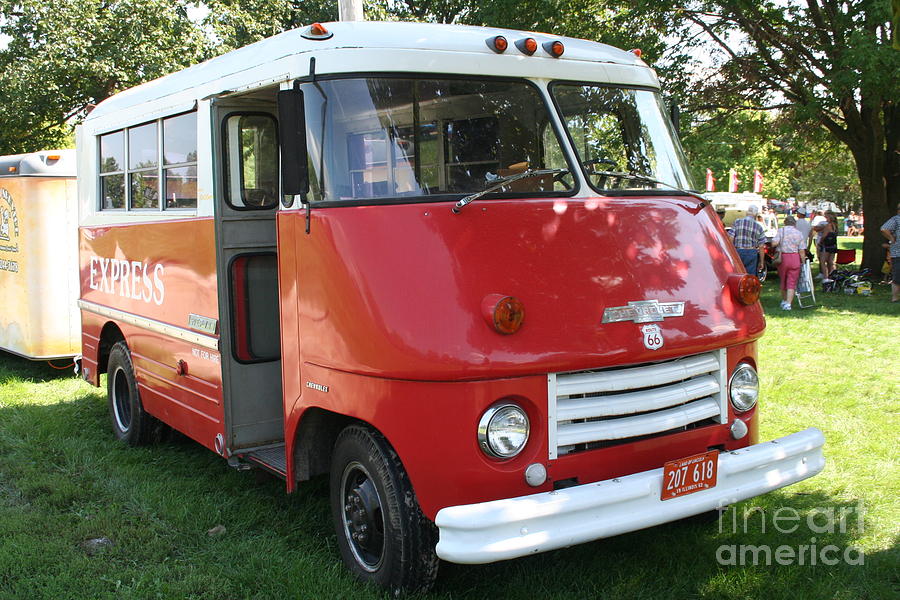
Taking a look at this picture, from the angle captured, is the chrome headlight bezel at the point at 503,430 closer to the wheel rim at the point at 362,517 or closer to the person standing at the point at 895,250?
the wheel rim at the point at 362,517

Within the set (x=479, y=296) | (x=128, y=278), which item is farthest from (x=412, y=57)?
(x=128, y=278)

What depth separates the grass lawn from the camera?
175 inches

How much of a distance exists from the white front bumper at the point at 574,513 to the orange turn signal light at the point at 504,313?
73 centimetres

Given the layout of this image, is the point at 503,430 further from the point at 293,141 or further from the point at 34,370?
the point at 34,370

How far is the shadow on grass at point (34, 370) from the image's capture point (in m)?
10.3

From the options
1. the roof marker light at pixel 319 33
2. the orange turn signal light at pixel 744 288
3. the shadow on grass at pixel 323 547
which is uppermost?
the roof marker light at pixel 319 33

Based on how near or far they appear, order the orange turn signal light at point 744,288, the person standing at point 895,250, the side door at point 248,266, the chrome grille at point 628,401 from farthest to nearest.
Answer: the person standing at point 895,250 < the side door at point 248,266 < the orange turn signal light at point 744,288 < the chrome grille at point 628,401

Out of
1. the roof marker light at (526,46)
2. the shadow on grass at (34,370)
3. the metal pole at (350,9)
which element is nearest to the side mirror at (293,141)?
the roof marker light at (526,46)

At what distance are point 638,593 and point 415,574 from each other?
3.73 ft

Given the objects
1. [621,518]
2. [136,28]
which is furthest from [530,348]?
[136,28]

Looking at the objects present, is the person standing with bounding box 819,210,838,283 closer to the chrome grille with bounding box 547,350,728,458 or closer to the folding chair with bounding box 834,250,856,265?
the folding chair with bounding box 834,250,856,265

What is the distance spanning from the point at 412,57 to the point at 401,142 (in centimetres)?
43

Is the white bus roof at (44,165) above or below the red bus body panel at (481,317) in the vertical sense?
above

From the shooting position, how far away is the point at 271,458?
17.6 ft
